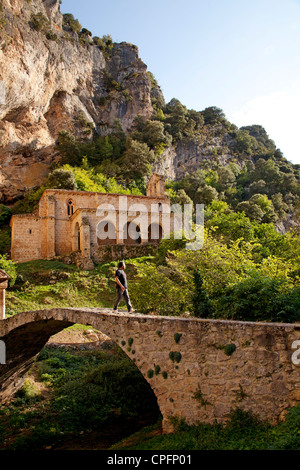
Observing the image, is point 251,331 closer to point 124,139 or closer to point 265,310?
point 265,310

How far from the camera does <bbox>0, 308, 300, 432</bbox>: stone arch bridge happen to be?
24.4 feet

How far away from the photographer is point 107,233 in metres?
38.2

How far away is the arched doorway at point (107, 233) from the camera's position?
37.7 metres

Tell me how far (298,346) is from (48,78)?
51.1 meters

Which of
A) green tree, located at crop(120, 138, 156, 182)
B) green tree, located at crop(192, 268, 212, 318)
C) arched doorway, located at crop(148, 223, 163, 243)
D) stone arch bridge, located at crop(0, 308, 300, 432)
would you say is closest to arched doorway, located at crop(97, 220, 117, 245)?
arched doorway, located at crop(148, 223, 163, 243)

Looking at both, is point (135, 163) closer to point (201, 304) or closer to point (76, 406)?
point (76, 406)

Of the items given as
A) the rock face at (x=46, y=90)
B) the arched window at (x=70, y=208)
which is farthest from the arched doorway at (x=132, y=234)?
the rock face at (x=46, y=90)

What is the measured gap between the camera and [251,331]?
307 inches

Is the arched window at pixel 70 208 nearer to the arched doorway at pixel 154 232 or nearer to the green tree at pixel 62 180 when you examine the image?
the green tree at pixel 62 180

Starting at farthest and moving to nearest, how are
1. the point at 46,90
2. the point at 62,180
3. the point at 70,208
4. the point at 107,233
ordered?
the point at 46,90 < the point at 62,180 < the point at 70,208 < the point at 107,233

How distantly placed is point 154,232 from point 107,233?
5882mm

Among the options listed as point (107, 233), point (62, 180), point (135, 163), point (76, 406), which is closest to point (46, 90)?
point (62, 180)

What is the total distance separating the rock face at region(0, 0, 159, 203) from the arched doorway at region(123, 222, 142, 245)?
720 inches

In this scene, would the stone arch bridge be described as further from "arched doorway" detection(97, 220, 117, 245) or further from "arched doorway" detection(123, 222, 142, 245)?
"arched doorway" detection(123, 222, 142, 245)
